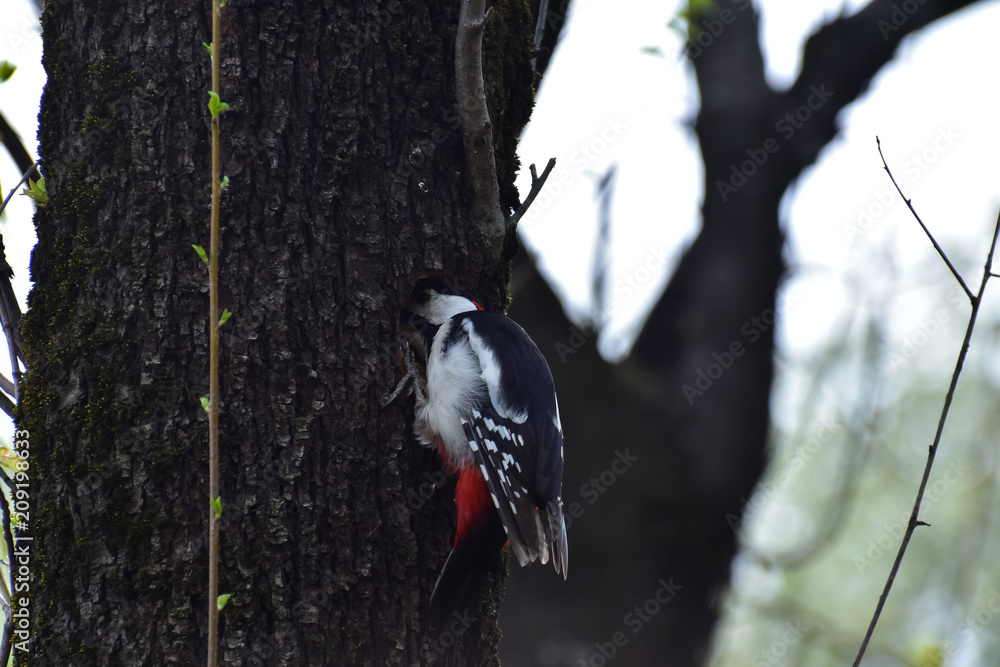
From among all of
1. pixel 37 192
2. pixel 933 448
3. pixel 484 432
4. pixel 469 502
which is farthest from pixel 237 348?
pixel 933 448

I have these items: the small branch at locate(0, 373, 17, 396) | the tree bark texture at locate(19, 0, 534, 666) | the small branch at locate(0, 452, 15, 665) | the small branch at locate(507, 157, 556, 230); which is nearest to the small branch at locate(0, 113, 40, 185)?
the tree bark texture at locate(19, 0, 534, 666)

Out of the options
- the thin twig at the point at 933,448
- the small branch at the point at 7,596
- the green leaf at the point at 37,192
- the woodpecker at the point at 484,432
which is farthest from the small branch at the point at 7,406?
the thin twig at the point at 933,448

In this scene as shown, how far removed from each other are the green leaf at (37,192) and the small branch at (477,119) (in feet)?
3.11

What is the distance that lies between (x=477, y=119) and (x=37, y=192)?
3.25 ft

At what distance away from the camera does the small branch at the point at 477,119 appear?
5.91ft

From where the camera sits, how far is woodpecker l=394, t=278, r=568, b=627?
6.20ft

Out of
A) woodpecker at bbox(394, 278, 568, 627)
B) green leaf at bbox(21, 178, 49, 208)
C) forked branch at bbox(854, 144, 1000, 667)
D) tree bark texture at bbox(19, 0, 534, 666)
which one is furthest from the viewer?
woodpecker at bbox(394, 278, 568, 627)

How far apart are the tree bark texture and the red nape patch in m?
0.03

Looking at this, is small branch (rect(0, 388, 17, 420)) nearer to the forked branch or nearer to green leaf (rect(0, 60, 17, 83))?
green leaf (rect(0, 60, 17, 83))

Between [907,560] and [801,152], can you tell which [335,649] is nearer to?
[801,152]

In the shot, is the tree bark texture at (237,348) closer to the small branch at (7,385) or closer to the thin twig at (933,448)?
the small branch at (7,385)

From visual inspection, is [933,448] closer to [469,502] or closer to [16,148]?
[469,502]

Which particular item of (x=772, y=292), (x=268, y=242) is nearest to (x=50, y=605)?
(x=268, y=242)

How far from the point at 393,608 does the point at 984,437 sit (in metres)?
11.1
